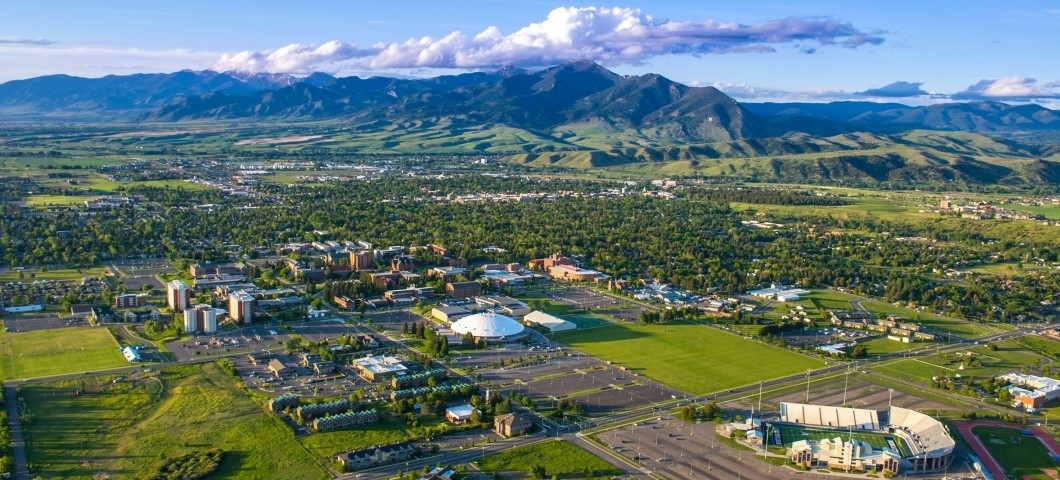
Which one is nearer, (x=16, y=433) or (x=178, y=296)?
(x=16, y=433)

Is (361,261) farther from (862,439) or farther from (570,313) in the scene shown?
(862,439)

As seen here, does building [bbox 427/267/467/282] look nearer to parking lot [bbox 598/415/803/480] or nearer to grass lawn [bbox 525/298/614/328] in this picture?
grass lawn [bbox 525/298/614/328]

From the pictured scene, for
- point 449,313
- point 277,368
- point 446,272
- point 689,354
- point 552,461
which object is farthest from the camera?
point 446,272

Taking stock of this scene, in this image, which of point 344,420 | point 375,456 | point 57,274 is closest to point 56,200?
point 57,274

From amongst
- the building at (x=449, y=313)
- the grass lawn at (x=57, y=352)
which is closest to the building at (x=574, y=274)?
the building at (x=449, y=313)

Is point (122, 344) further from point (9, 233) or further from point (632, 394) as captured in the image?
point (9, 233)

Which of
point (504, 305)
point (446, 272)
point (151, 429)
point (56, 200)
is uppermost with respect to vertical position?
point (56, 200)

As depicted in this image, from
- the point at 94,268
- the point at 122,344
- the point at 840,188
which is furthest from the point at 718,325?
the point at 840,188
